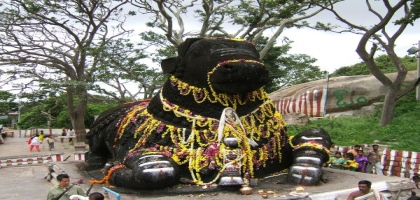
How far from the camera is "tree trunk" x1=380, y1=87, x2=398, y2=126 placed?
43.3 feet

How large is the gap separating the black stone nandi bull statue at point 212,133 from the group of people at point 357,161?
6.08ft

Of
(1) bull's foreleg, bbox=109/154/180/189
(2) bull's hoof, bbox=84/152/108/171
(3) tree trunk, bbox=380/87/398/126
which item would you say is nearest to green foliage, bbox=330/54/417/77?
(3) tree trunk, bbox=380/87/398/126

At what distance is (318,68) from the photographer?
100 ft

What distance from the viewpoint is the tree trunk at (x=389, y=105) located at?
13.2 meters

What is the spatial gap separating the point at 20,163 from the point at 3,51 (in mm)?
5073

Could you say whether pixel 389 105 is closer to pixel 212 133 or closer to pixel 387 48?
pixel 387 48

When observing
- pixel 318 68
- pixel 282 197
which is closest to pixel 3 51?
pixel 282 197

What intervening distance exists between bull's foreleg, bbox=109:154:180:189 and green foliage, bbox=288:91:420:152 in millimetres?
7566

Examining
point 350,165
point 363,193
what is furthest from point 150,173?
point 350,165

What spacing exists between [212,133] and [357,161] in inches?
150

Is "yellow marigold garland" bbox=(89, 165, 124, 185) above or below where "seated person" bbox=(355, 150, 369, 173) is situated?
above

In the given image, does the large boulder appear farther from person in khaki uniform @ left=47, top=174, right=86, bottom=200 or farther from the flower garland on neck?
person in khaki uniform @ left=47, top=174, right=86, bottom=200

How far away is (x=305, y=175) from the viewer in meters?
5.22

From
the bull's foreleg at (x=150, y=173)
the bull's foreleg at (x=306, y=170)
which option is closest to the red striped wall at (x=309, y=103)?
the bull's foreleg at (x=306, y=170)
